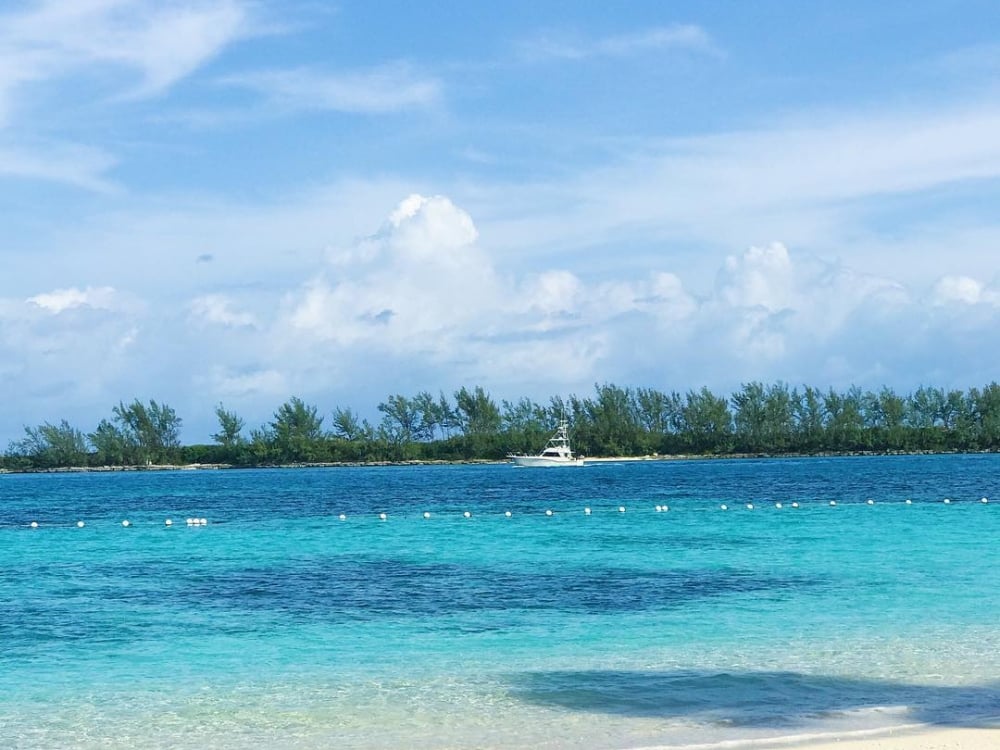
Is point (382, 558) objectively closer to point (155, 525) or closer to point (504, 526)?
point (504, 526)

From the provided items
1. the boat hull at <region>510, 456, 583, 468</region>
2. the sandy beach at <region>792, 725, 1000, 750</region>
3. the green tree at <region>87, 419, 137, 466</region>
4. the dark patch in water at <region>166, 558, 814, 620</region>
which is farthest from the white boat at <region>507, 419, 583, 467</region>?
the sandy beach at <region>792, 725, 1000, 750</region>

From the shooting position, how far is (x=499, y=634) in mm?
22906

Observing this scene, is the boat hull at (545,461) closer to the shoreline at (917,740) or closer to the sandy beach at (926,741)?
the shoreline at (917,740)

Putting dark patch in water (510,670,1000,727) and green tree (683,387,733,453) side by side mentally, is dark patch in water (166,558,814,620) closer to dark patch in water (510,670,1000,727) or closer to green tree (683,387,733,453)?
dark patch in water (510,670,1000,727)

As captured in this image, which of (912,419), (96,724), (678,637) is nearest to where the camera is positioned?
(96,724)

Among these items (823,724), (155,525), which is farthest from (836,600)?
(155,525)

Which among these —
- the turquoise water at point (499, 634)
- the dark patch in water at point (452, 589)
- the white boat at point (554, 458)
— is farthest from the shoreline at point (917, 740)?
the white boat at point (554, 458)

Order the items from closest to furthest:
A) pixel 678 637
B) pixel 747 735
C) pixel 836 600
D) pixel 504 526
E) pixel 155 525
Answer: pixel 747 735 < pixel 678 637 < pixel 836 600 < pixel 504 526 < pixel 155 525

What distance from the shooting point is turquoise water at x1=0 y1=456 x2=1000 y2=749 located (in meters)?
16.0

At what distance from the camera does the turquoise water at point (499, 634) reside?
16047 mm

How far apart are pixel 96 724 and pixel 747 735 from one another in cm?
869

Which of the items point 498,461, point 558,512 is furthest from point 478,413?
point 558,512

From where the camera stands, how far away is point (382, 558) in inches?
1496

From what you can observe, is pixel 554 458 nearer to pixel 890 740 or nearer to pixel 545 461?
pixel 545 461
